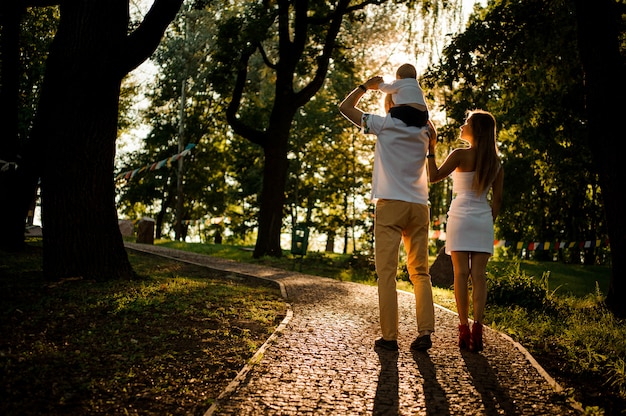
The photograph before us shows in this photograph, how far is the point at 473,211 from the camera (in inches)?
193

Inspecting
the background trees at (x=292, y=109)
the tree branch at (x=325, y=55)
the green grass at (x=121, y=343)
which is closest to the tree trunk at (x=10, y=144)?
the background trees at (x=292, y=109)

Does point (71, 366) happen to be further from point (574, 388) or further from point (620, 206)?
point (620, 206)

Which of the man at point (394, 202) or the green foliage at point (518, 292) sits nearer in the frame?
the man at point (394, 202)

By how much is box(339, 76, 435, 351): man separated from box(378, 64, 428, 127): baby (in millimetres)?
56

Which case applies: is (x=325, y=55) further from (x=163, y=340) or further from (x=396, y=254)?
(x=163, y=340)

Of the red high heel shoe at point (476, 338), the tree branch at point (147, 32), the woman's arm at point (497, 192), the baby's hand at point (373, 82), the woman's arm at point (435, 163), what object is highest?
the tree branch at point (147, 32)

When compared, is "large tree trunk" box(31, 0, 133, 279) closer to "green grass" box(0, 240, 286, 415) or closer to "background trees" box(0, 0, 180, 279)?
"background trees" box(0, 0, 180, 279)

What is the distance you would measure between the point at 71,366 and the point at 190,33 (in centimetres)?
2860

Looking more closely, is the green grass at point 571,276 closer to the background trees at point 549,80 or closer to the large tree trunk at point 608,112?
the background trees at point 549,80

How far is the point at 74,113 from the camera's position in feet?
22.9

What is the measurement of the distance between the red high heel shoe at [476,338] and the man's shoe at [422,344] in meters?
0.38

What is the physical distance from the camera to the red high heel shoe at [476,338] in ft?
15.6

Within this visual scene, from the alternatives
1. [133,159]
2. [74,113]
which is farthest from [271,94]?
[74,113]

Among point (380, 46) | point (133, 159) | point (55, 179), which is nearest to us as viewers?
point (55, 179)
